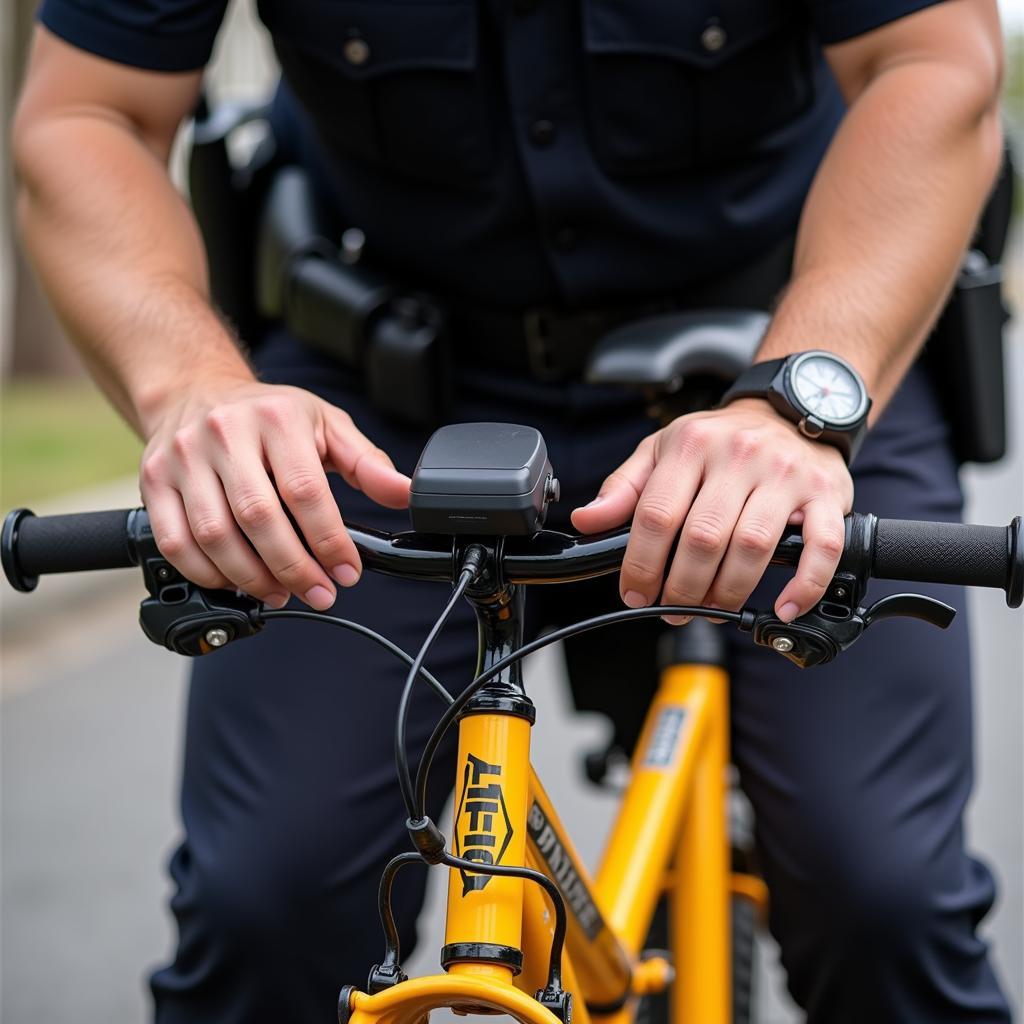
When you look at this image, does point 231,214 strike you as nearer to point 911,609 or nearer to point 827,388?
point 827,388

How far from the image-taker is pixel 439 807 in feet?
5.97

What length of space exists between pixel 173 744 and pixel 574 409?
3.04m

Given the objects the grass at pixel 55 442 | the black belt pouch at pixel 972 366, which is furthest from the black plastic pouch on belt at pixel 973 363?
the grass at pixel 55 442

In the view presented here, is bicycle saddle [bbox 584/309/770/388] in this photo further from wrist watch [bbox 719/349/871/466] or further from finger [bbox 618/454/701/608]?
finger [bbox 618/454/701/608]

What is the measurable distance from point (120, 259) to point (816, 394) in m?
0.82

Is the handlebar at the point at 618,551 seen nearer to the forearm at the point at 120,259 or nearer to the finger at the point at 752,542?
the finger at the point at 752,542

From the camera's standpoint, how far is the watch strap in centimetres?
134

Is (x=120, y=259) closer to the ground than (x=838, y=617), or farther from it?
farther from it

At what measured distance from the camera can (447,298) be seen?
6.90 ft

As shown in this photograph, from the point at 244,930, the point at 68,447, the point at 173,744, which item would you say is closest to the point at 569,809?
the point at 173,744

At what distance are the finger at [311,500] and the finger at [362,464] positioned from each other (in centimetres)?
6

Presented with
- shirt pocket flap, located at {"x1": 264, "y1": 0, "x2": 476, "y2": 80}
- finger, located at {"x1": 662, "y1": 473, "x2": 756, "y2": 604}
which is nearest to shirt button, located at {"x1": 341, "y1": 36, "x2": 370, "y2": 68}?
shirt pocket flap, located at {"x1": 264, "y1": 0, "x2": 476, "y2": 80}

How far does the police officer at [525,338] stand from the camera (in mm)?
1511

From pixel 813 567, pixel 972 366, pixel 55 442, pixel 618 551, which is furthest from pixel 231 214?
pixel 55 442
